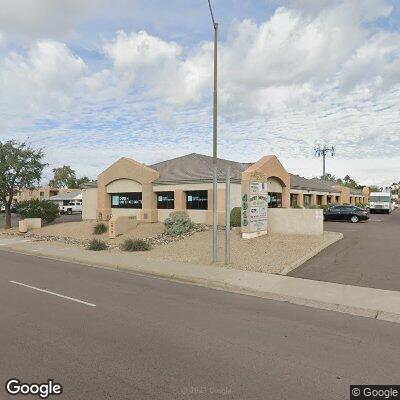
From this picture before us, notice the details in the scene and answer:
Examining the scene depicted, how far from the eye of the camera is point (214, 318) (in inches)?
303

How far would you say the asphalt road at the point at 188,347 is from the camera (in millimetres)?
4773

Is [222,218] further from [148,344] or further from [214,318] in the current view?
[148,344]

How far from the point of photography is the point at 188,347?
19.8 ft

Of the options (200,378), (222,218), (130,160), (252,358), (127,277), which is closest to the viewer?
(200,378)

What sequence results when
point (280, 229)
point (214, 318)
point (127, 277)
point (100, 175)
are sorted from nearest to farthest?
point (214, 318) < point (127, 277) < point (280, 229) < point (100, 175)

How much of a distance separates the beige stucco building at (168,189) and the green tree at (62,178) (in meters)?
90.7

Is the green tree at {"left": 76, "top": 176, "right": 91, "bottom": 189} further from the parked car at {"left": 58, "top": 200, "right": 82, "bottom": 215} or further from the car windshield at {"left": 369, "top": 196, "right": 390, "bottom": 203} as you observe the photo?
the car windshield at {"left": 369, "top": 196, "right": 390, "bottom": 203}

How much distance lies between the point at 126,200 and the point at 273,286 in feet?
81.7

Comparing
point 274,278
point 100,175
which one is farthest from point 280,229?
point 100,175

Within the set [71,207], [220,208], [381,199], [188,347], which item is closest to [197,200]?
[220,208]

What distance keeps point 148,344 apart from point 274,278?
6.08 m

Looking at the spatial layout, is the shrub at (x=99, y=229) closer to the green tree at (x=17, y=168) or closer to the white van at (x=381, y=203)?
the green tree at (x=17, y=168)

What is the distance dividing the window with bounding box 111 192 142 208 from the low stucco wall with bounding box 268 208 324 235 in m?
14.0
